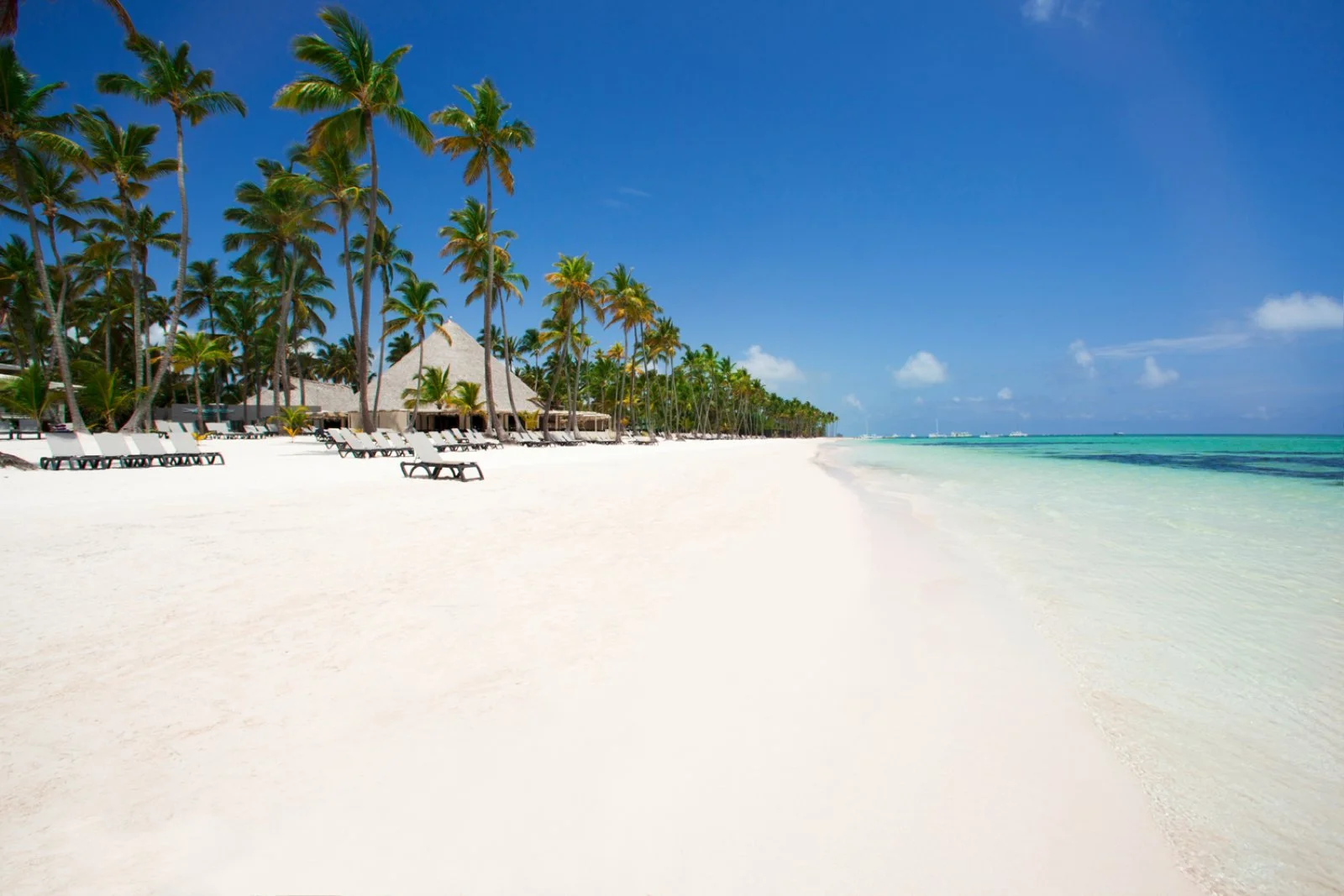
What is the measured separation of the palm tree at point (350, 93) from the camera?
21.7 metres

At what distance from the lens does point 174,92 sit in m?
22.2

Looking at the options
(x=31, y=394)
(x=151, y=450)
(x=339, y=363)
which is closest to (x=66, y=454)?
(x=151, y=450)

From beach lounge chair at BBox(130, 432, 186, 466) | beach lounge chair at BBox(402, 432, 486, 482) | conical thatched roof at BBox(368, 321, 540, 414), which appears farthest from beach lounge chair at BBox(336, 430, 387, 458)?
conical thatched roof at BBox(368, 321, 540, 414)

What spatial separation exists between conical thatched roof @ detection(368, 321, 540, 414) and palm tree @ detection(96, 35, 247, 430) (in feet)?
55.8

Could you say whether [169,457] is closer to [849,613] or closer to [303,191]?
[849,613]

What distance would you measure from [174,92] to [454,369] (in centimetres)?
2240

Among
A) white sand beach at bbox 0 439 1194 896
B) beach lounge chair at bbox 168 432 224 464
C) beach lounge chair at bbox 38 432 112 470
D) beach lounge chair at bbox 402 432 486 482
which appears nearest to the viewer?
white sand beach at bbox 0 439 1194 896

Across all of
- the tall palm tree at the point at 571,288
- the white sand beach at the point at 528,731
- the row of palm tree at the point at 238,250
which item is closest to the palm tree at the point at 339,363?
the row of palm tree at the point at 238,250

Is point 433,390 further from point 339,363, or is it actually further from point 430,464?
point 339,363

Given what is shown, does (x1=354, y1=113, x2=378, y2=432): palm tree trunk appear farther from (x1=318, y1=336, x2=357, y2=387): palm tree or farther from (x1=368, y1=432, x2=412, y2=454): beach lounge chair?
(x1=318, y1=336, x2=357, y2=387): palm tree

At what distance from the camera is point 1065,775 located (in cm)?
258

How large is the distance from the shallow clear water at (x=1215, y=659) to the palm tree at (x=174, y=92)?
90.0 ft

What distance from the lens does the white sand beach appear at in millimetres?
1939

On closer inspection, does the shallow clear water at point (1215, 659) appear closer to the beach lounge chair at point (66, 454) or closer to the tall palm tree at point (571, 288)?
the beach lounge chair at point (66, 454)
